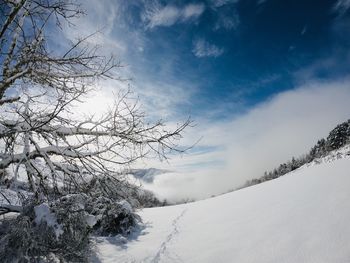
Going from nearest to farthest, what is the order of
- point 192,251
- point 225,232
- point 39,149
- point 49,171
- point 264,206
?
point 39,149, point 49,171, point 192,251, point 225,232, point 264,206

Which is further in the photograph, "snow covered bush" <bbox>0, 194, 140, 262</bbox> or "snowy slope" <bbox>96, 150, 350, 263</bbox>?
"snowy slope" <bbox>96, 150, 350, 263</bbox>

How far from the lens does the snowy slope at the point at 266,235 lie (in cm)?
353

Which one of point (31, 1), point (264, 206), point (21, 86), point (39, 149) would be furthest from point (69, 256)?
point (264, 206)

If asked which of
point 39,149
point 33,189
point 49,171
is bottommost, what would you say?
point 33,189

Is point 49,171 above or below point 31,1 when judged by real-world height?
below

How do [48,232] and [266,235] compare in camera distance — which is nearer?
[48,232]

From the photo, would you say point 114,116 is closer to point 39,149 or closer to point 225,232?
point 39,149

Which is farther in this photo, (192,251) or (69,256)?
(192,251)

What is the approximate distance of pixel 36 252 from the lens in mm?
3627

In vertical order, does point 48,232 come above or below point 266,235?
above

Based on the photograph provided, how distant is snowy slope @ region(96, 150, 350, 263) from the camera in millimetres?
3527

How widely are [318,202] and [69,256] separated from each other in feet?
16.6

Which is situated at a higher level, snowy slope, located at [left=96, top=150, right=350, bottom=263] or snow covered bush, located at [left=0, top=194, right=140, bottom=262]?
snow covered bush, located at [left=0, top=194, right=140, bottom=262]

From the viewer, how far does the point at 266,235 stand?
14.5ft
